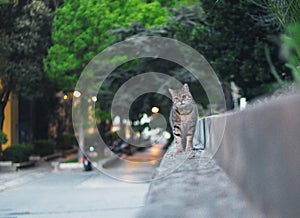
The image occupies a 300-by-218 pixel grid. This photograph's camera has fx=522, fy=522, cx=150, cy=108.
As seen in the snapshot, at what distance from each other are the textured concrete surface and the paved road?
9.51 feet

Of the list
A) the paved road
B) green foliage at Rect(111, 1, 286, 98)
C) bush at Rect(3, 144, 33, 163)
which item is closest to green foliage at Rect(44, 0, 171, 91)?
bush at Rect(3, 144, 33, 163)

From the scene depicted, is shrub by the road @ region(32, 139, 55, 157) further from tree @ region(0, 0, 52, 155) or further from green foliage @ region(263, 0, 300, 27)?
green foliage @ region(263, 0, 300, 27)

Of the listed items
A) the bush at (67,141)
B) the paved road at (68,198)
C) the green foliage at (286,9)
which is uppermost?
the green foliage at (286,9)

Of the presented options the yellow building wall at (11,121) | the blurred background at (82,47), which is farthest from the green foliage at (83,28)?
the yellow building wall at (11,121)

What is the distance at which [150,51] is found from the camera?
2295cm

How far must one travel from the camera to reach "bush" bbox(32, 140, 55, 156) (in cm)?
3174

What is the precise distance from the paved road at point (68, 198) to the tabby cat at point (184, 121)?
1.62 metres

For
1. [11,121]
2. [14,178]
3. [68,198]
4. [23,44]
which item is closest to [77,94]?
[23,44]

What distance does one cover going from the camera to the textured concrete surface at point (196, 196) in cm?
526

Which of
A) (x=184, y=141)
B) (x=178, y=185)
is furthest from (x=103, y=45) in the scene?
(x=178, y=185)

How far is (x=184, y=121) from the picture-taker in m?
10.6

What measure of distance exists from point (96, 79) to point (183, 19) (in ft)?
23.9

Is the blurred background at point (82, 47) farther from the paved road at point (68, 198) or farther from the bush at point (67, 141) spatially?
the bush at point (67, 141)

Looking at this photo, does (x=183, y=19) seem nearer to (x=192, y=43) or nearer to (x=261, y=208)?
(x=192, y=43)
